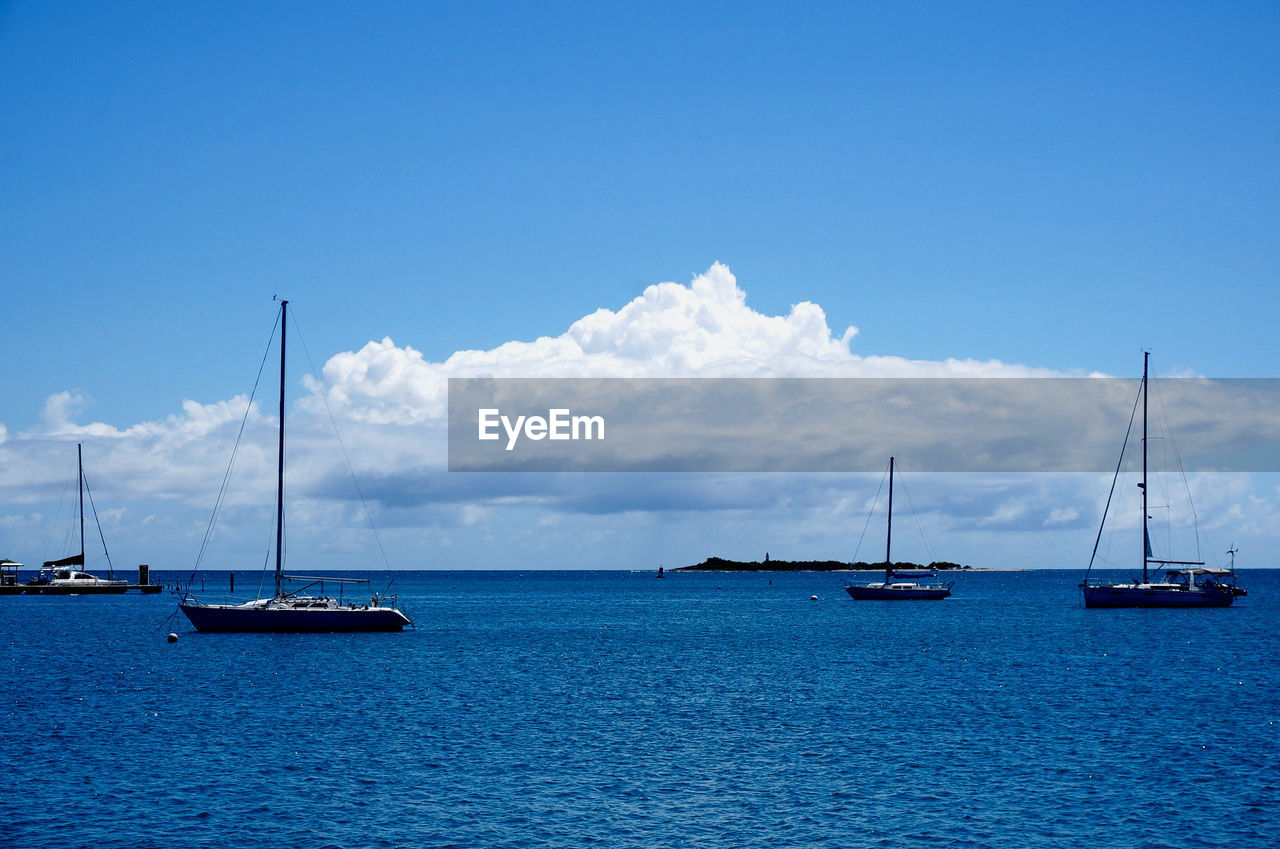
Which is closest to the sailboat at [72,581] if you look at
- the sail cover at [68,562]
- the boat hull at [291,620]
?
the sail cover at [68,562]

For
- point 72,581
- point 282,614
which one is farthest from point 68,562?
point 282,614

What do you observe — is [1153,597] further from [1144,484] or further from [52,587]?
[52,587]

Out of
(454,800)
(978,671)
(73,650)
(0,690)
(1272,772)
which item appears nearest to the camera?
(454,800)

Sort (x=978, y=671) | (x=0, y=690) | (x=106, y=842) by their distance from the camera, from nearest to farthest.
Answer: (x=106, y=842)
(x=0, y=690)
(x=978, y=671)

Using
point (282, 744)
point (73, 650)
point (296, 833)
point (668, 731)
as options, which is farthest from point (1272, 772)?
point (73, 650)

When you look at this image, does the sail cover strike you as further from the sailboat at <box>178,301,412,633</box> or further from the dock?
the sailboat at <box>178,301,412,633</box>

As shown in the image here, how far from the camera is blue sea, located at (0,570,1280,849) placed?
28.6 metres

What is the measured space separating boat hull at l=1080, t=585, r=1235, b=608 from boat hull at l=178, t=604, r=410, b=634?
76.4m

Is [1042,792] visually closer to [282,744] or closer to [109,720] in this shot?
[282,744]

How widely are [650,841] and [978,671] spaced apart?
133 feet

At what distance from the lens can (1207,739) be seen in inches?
1601

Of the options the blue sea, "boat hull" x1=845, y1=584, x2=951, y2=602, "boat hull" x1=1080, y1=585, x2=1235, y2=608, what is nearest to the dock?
the blue sea

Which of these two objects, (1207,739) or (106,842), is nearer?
(106,842)

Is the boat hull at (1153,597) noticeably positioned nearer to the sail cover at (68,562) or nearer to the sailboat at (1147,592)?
the sailboat at (1147,592)
